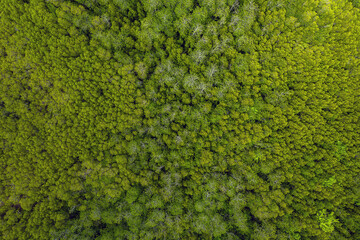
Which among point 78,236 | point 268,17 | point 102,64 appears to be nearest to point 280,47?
point 268,17

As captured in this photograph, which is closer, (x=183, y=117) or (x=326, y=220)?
(x=326, y=220)

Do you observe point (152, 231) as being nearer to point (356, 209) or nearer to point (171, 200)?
point (171, 200)

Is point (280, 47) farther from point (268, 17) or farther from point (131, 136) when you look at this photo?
point (131, 136)

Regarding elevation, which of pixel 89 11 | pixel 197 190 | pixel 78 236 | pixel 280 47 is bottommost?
pixel 78 236

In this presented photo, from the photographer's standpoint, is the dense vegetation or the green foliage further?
the dense vegetation

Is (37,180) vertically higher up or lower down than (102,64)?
lower down

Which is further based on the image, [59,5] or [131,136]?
[131,136]

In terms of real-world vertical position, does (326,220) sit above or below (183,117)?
below

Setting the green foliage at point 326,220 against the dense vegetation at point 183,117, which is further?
the dense vegetation at point 183,117
